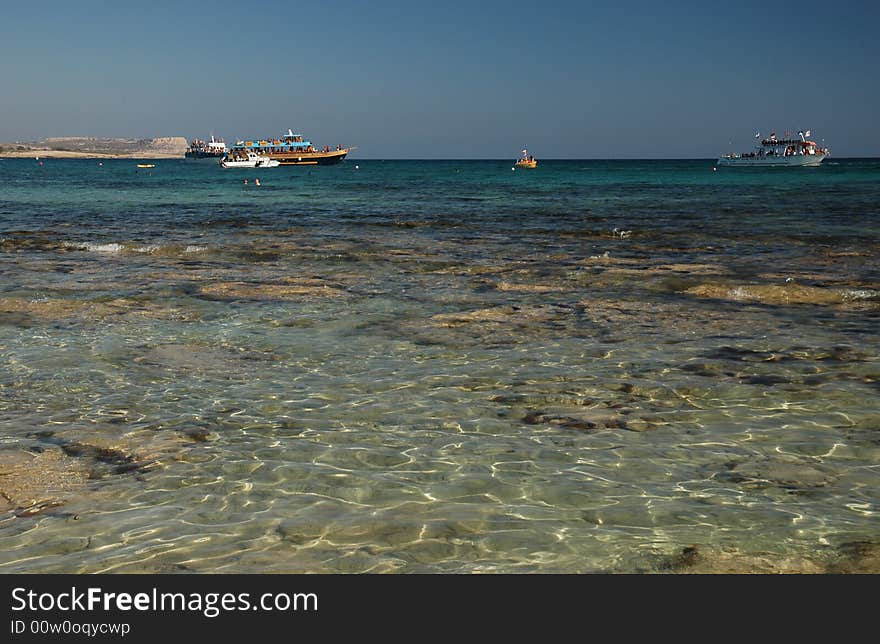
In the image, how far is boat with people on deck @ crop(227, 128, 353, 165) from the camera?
152 m

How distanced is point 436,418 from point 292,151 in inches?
6056

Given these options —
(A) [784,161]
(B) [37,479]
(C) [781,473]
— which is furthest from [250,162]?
(C) [781,473]

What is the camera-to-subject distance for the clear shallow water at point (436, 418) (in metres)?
5.63

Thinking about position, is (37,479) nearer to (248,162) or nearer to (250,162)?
(250,162)

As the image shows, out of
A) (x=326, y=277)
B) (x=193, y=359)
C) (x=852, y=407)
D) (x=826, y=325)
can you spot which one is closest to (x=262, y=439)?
(x=193, y=359)

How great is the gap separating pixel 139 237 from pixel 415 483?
2386 centimetres

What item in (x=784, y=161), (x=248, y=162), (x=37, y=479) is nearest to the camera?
(x=37, y=479)

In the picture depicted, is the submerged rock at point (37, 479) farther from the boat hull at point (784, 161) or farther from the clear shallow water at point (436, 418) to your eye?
the boat hull at point (784, 161)

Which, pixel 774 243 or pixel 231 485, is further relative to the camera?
pixel 774 243

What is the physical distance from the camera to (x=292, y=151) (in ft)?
509

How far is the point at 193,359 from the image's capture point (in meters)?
10.5

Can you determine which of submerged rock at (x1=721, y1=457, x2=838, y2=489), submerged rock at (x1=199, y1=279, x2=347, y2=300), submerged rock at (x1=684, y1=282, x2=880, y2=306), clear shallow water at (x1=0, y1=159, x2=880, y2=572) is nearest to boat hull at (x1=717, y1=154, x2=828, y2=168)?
clear shallow water at (x1=0, y1=159, x2=880, y2=572)

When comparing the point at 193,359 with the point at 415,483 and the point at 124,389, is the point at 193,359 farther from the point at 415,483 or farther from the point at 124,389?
the point at 415,483

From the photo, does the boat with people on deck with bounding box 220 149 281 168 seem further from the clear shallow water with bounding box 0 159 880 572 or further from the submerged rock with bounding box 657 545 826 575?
the submerged rock with bounding box 657 545 826 575
